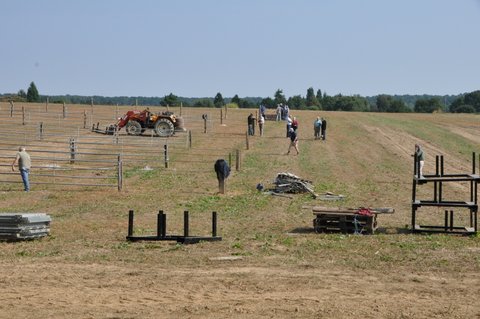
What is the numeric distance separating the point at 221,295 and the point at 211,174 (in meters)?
19.4

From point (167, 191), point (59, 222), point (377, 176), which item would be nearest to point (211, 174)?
point (167, 191)

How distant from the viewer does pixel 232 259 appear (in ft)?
49.7

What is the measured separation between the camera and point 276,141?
4703 cm

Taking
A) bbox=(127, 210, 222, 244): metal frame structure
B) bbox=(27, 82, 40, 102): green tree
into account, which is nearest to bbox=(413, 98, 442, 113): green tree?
bbox=(27, 82, 40, 102): green tree

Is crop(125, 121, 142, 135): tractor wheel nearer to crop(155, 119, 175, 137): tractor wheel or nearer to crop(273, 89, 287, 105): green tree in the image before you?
crop(155, 119, 175, 137): tractor wheel

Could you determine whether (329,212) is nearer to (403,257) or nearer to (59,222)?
(403,257)

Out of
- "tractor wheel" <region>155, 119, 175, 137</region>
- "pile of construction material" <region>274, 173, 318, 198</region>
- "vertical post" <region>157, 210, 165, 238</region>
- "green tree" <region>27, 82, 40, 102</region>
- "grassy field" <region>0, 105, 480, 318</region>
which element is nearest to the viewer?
"grassy field" <region>0, 105, 480, 318</region>

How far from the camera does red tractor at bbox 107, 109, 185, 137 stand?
45281mm

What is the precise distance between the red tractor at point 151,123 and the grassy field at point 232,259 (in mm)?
14777

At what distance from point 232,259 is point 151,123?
1234 inches

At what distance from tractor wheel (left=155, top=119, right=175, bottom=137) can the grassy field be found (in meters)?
14.7

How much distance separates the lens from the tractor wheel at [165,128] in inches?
1780

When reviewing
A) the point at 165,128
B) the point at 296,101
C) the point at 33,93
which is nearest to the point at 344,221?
the point at 165,128

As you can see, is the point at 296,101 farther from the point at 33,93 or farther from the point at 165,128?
the point at 165,128
